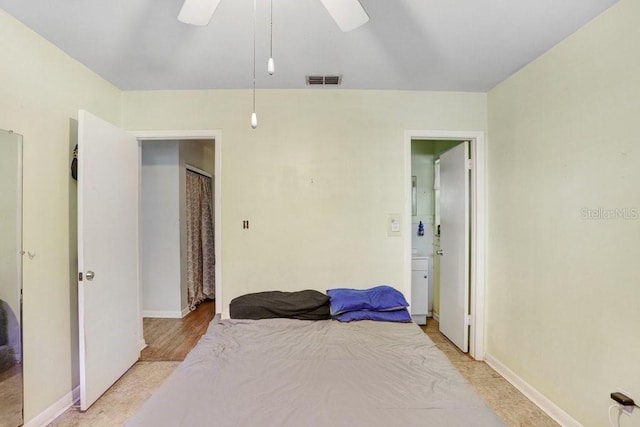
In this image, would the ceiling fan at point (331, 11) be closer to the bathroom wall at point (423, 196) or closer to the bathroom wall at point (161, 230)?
the bathroom wall at point (423, 196)

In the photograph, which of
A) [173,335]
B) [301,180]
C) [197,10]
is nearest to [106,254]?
[173,335]

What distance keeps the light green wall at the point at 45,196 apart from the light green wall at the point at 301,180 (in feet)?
2.24

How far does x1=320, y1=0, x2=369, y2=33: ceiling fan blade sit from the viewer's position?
4.13 feet

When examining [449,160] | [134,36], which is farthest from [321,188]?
[134,36]

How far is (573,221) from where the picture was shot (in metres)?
1.89

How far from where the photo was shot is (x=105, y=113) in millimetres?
2551

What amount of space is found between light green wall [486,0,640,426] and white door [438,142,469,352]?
1.01 ft

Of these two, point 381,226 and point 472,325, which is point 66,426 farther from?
point 472,325

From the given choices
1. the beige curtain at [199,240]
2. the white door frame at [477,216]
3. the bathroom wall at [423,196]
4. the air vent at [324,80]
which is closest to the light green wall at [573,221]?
the white door frame at [477,216]

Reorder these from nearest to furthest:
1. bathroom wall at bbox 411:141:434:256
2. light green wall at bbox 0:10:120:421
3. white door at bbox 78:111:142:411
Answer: light green wall at bbox 0:10:120:421 < white door at bbox 78:111:142:411 < bathroom wall at bbox 411:141:434:256

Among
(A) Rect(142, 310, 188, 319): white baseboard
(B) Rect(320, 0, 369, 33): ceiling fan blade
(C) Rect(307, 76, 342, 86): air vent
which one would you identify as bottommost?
(A) Rect(142, 310, 188, 319): white baseboard

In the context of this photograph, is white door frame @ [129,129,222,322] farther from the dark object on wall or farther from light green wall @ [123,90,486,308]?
the dark object on wall

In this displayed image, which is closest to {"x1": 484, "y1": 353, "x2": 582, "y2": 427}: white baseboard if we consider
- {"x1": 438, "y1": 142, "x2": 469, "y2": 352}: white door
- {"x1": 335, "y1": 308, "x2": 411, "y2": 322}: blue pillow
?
{"x1": 438, "y1": 142, "x2": 469, "y2": 352}: white door

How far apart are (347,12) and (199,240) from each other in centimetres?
401
